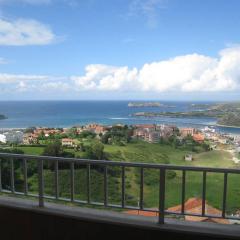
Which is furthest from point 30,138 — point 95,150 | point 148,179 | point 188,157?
point 148,179

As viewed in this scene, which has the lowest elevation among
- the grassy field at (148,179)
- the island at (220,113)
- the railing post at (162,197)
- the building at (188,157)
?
the building at (188,157)

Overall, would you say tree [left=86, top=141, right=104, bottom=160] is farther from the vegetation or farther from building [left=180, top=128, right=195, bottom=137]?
building [left=180, top=128, right=195, bottom=137]

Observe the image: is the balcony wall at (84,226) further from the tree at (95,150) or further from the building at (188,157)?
the building at (188,157)

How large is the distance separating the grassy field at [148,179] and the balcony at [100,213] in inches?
10.6

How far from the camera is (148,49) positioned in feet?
68.6

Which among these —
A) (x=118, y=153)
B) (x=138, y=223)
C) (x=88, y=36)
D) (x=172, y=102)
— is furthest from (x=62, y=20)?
(x=138, y=223)

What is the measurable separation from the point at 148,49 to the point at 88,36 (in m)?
3.99

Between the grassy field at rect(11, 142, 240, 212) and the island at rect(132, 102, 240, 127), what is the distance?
70cm

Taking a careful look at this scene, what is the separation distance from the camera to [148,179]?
3.97 meters

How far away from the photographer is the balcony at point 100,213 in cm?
282

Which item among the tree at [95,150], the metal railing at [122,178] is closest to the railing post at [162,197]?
the metal railing at [122,178]

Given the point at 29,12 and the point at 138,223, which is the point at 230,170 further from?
the point at 29,12

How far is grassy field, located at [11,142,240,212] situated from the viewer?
12.0 ft

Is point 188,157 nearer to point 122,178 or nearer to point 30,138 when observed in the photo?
point 30,138
